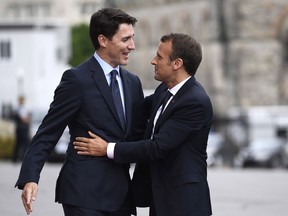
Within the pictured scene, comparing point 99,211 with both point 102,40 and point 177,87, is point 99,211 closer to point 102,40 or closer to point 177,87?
point 177,87

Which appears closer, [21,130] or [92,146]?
[92,146]

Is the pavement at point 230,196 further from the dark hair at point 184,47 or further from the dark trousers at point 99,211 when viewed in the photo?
the dark hair at point 184,47

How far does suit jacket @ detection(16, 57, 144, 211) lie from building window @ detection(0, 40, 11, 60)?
61.9m

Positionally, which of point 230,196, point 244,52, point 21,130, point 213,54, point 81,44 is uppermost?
point 230,196

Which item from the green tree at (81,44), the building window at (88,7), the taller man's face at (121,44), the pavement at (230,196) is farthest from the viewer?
the building window at (88,7)

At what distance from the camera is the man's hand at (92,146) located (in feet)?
25.0

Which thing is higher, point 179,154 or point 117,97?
point 117,97

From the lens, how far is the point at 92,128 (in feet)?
25.2

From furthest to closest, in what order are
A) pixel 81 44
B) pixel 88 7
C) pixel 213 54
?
1. pixel 88 7
2. pixel 81 44
3. pixel 213 54

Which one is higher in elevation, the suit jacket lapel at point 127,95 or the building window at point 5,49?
the suit jacket lapel at point 127,95

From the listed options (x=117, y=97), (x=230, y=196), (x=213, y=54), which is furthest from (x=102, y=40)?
(x=213, y=54)

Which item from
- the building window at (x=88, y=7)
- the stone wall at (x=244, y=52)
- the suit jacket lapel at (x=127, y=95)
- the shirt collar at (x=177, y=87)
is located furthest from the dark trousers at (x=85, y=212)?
the building window at (x=88, y=7)

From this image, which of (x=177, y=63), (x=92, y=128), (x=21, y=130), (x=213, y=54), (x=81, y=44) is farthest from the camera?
(x=81, y=44)

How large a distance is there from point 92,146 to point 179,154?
19.8 inches
